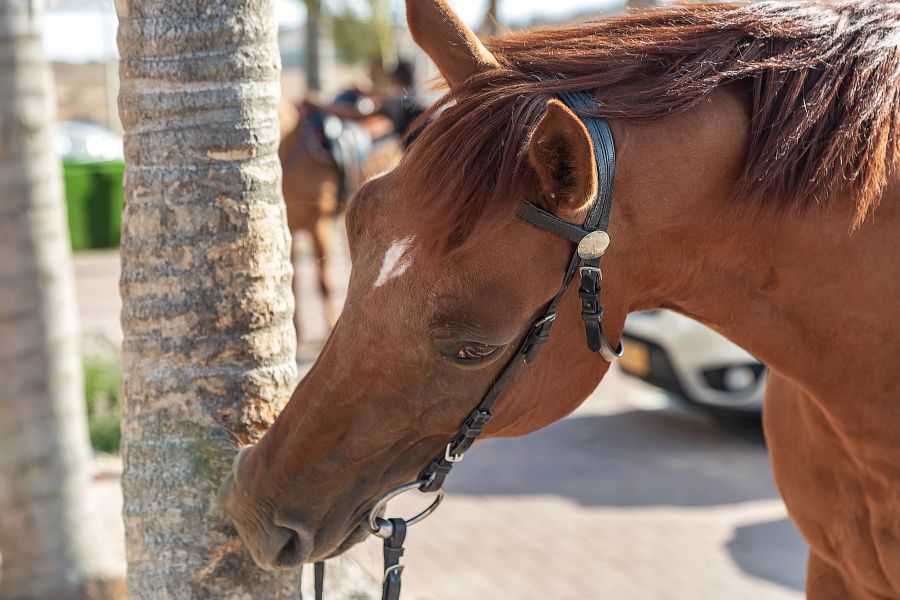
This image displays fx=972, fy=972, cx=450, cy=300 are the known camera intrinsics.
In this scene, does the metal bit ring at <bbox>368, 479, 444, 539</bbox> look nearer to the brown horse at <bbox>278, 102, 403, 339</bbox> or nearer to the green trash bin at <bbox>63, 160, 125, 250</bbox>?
the brown horse at <bbox>278, 102, 403, 339</bbox>

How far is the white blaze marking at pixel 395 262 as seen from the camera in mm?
1742

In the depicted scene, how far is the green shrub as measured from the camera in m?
6.45

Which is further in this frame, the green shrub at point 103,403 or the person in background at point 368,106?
the person in background at point 368,106

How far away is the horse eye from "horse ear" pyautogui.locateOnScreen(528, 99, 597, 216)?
11.0 inches

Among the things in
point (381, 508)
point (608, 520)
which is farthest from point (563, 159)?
point (608, 520)

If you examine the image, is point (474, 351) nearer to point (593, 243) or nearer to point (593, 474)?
point (593, 243)

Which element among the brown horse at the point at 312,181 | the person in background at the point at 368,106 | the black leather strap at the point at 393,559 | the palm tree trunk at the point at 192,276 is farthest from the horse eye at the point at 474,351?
the person in background at the point at 368,106

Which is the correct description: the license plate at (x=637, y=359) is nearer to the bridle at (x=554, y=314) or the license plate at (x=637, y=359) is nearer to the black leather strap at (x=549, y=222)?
the bridle at (x=554, y=314)

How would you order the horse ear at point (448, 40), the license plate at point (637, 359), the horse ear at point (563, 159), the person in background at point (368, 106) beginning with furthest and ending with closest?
1. the person in background at point (368, 106)
2. the license plate at point (637, 359)
3. the horse ear at point (448, 40)
4. the horse ear at point (563, 159)

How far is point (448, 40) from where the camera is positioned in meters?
1.91

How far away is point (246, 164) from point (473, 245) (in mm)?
705

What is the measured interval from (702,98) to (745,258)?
0.32 meters

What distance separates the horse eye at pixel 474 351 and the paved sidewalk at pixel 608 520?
1723mm

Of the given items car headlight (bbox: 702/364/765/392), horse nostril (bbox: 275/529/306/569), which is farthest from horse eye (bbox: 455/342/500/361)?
car headlight (bbox: 702/364/765/392)
